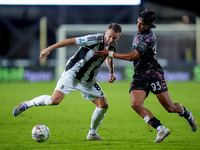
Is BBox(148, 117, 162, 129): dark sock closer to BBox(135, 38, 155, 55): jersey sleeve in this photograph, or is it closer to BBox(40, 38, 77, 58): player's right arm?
BBox(135, 38, 155, 55): jersey sleeve

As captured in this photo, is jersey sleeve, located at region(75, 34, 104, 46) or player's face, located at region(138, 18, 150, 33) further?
player's face, located at region(138, 18, 150, 33)

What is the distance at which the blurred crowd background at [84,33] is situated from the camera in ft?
83.8

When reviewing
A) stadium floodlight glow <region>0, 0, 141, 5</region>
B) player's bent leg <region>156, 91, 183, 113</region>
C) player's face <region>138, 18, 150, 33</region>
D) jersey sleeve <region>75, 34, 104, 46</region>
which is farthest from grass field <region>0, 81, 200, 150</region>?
stadium floodlight glow <region>0, 0, 141, 5</region>

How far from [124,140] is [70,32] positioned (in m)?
20.9

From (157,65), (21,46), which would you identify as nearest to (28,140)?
(157,65)

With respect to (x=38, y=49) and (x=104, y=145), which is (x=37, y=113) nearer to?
(x=104, y=145)

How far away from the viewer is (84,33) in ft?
89.9

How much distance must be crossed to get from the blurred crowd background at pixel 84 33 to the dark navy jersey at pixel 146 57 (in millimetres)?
17717

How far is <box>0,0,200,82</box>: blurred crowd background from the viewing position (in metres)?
25.5

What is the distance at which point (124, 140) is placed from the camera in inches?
279

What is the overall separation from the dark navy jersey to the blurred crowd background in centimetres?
1772

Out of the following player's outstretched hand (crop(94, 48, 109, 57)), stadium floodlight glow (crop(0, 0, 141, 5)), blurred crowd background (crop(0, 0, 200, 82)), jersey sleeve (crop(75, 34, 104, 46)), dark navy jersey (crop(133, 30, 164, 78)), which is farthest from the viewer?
stadium floodlight glow (crop(0, 0, 141, 5))

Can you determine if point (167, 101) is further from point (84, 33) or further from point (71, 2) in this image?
point (71, 2)

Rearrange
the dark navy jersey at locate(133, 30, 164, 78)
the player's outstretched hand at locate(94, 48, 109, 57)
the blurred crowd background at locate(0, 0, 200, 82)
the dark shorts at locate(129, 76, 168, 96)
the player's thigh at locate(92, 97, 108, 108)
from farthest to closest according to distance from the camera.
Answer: the blurred crowd background at locate(0, 0, 200, 82)
the player's thigh at locate(92, 97, 108, 108)
the dark shorts at locate(129, 76, 168, 96)
the dark navy jersey at locate(133, 30, 164, 78)
the player's outstretched hand at locate(94, 48, 109, 57)
